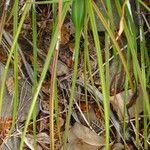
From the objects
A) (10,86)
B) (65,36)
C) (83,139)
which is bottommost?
(83,139)

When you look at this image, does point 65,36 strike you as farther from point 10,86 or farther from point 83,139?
point 83,139

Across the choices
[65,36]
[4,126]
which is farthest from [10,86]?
[65,36]

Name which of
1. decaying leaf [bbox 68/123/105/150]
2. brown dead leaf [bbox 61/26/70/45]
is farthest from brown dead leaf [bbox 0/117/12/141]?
brown dead leaf [bbox 61/26/70/45]

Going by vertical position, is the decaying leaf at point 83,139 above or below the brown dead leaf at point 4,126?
below

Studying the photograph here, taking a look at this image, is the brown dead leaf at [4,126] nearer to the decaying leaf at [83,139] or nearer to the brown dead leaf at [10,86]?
the brown dead leaf at [10,86]

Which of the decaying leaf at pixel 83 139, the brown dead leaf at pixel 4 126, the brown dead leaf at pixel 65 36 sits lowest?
the decaying leaf at pixel 83 139

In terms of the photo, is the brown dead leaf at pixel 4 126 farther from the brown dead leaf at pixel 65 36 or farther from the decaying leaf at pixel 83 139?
the brown dead leaf at pixel 65 36

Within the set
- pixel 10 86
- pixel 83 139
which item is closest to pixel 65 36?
pixel 10 86

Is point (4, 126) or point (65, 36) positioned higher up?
point (65, 36)

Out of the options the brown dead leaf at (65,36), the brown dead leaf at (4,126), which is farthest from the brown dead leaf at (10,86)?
the brown dead leaf at (65,36)

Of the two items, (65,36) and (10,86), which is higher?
(65,36)

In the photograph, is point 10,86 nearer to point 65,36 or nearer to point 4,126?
point 4,126

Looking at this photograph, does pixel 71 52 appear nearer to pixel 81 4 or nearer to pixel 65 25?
pixel 65 25
